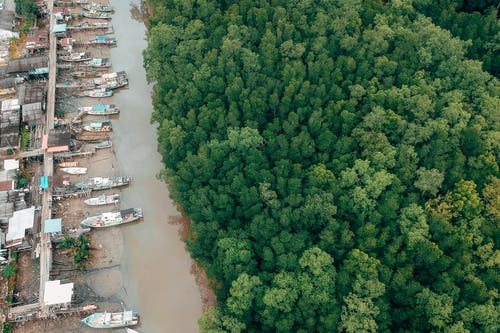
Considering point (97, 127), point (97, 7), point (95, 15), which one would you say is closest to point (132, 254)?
point (97, 127)

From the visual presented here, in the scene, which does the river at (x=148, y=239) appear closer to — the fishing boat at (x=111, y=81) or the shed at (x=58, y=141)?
the fishing boat at (x=111, y=81)

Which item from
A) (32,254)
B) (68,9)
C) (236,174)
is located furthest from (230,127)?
(68,9)

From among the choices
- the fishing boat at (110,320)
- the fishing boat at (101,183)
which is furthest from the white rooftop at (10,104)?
the fishing boat at (110,320)

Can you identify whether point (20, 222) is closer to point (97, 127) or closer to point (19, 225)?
point (19, 225)

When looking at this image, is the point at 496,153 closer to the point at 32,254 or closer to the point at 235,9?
the point at 235,9

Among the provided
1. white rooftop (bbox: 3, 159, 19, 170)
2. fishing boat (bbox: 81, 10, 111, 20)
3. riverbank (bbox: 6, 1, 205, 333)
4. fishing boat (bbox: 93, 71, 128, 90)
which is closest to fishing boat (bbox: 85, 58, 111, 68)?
fishing boat (bbox: 93, 71, 128, 90)

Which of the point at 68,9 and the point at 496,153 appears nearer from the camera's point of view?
the point at 496,153

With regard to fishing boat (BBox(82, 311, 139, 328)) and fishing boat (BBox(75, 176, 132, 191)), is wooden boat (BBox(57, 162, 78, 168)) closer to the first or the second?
fishing boat (BBox(75, 176, 132, 191))
